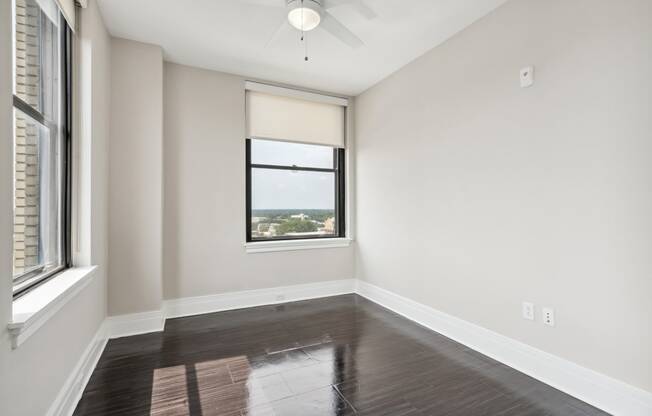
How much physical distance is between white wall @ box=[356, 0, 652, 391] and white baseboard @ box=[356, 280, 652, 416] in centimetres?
6

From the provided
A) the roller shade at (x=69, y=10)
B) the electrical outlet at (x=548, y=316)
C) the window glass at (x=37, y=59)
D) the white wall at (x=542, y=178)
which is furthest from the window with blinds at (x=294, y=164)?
the electrical outlet at (x=548, y=316)

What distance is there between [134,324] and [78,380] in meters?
1.01

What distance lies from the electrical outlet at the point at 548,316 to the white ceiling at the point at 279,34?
90.0 inches

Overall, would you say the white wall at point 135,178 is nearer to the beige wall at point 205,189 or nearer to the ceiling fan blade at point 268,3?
the beige wall at point 205,189

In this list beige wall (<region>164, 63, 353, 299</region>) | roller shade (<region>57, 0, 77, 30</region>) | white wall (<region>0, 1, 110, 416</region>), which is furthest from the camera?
beige wall (<region>164, 63, 353, 299</region>)

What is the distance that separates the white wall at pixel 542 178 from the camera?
5.77ft

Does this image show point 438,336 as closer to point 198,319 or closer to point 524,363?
point 524,363

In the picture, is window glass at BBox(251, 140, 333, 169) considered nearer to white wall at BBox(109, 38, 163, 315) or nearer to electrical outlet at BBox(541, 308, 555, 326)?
white wall at BBox(109, 38, 163, 315)

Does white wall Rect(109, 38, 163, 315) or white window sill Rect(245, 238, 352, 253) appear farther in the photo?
white window sill Rect(245, 238, 352, 253)

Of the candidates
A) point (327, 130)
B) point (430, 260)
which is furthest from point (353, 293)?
point (327, 130)

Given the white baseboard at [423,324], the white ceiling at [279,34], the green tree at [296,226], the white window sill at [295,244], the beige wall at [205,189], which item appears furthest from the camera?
the green tree at [296,226]

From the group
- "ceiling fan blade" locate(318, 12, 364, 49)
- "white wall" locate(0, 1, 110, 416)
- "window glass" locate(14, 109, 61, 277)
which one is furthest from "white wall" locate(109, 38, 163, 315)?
"ceiling fan blade" locate(318, 12, 364, 49)

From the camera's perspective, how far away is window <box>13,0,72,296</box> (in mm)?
1566

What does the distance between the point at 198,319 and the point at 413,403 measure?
2.36 meters
